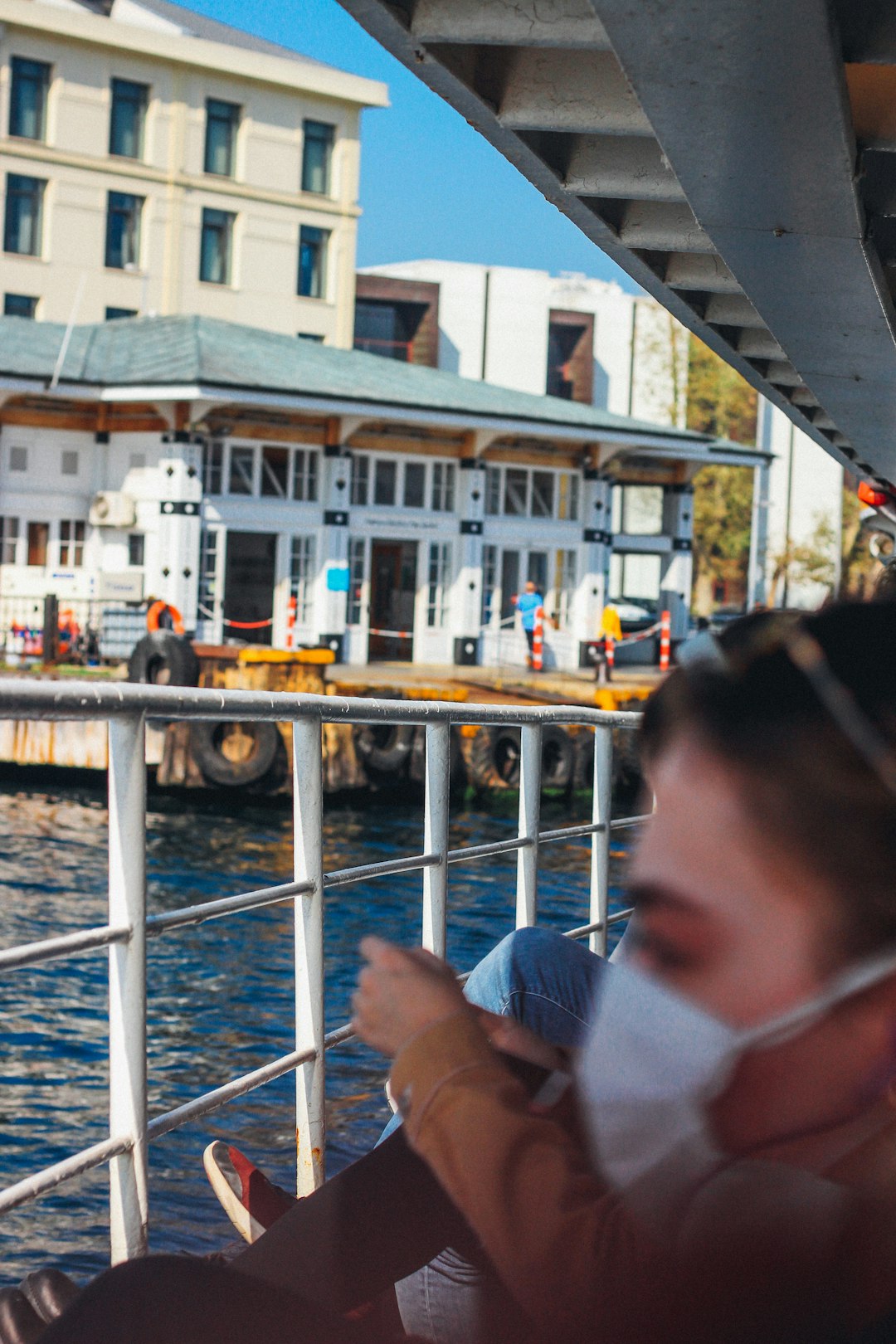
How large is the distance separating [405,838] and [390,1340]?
16480mm

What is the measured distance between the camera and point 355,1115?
6.45 meters

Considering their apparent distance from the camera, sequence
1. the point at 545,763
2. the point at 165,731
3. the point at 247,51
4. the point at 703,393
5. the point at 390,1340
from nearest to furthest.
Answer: the point at 390,1340
the point at 165,731
the point at 545,763
the point at 247,51
the point at 703,393

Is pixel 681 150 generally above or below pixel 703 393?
below

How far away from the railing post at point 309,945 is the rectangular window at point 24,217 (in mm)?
34758

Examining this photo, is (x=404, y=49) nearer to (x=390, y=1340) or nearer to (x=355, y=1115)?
(x=390, y=1340)

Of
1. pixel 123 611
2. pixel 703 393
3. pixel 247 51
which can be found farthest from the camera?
pixel 703 393

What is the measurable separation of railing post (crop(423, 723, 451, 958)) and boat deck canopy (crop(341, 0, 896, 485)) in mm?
1362

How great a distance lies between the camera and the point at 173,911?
295 cm

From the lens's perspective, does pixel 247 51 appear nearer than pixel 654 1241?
No

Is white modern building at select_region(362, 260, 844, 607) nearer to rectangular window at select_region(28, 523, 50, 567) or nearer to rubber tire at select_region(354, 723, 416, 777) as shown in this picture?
rectangular window at select_region(28, 523, 50, 567)

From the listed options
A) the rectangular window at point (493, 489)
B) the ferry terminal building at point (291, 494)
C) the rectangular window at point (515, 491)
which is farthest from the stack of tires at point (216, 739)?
the rectangular window at point (515, 491)

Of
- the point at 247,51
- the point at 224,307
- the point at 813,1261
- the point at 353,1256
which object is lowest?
the point at 353,1256

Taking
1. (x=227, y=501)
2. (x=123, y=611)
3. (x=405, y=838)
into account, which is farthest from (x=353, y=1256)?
(x=227, y=501)

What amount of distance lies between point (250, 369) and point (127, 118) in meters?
12.4
